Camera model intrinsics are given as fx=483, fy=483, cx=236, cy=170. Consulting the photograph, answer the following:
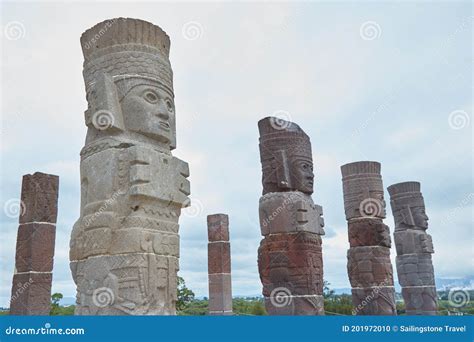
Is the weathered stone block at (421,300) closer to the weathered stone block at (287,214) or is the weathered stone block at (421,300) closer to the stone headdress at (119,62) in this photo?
the weathered stone block at (287,214)

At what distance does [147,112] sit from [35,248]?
6605mm

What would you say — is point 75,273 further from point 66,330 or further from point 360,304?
point 360,304

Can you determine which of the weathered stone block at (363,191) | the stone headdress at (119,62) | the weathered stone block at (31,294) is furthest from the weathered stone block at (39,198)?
the weathered stone block at (363,191)

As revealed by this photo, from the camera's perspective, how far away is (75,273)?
246 inches

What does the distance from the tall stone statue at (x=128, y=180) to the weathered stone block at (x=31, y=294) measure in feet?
18.5

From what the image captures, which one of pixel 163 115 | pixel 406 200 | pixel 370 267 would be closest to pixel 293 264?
pixel 370 267

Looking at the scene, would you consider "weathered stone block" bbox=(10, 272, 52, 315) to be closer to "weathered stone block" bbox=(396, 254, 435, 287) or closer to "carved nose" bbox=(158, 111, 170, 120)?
"carved nose" bbox=(158, 111, 170, 120)

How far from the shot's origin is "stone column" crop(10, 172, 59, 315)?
36.6 feet

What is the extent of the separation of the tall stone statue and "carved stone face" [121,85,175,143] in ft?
0.04

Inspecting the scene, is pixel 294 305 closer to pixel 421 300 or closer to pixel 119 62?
pixel 119 62

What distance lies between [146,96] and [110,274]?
2446mm

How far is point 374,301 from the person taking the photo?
41.0ft

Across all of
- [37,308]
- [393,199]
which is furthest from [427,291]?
[37,308]

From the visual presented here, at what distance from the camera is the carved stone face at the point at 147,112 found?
654 centimetres
